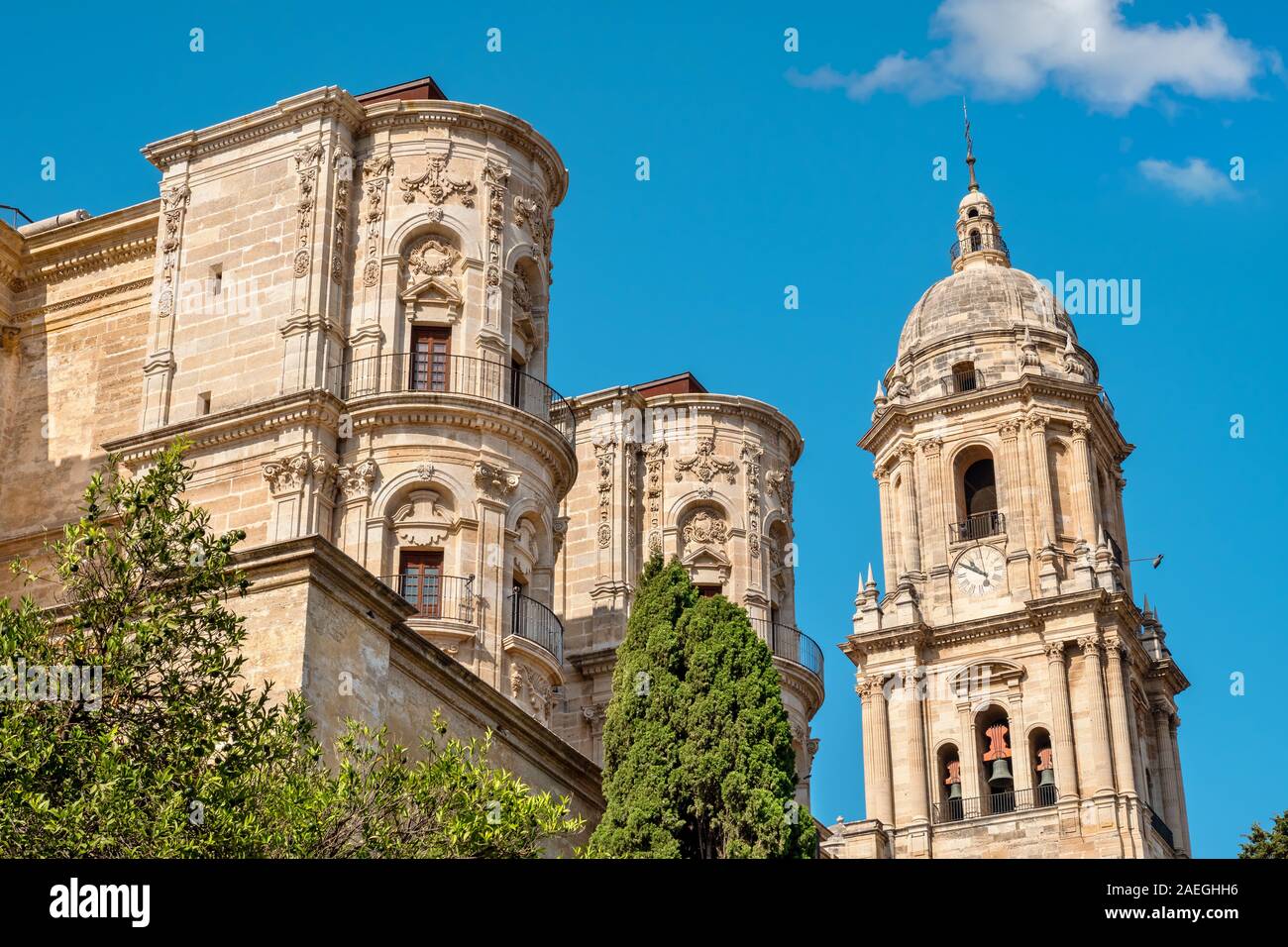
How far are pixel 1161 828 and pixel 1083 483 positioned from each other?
37.3ft

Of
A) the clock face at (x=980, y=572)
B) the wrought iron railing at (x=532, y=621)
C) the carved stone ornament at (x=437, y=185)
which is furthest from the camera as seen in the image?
the clock face at (x=980, y=572)

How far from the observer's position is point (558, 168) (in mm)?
42562

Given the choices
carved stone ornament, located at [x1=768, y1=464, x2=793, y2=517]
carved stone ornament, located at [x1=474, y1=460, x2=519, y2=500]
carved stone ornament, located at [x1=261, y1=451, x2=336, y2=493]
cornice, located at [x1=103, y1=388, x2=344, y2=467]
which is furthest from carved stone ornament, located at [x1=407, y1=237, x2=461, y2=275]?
carved stone ornament, located at [x1=768, y1=464, x2=793, y2=517]

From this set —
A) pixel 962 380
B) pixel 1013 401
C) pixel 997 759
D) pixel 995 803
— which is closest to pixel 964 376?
pixel 962 380

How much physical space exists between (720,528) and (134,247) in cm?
1577

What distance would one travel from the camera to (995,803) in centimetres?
6372

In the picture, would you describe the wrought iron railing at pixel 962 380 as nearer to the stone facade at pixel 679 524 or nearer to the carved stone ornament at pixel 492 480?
the stone facade at pixel 679 524

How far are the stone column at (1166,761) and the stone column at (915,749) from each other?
25.2ft

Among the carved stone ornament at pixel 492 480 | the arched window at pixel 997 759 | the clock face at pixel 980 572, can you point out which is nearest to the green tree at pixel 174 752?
the carved stone ornament at pixel 492 480

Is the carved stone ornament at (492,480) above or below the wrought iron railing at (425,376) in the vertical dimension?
below

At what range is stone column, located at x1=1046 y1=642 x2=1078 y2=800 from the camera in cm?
6116

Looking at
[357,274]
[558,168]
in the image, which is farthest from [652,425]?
[357,274]

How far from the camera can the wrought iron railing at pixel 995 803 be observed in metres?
62.5
